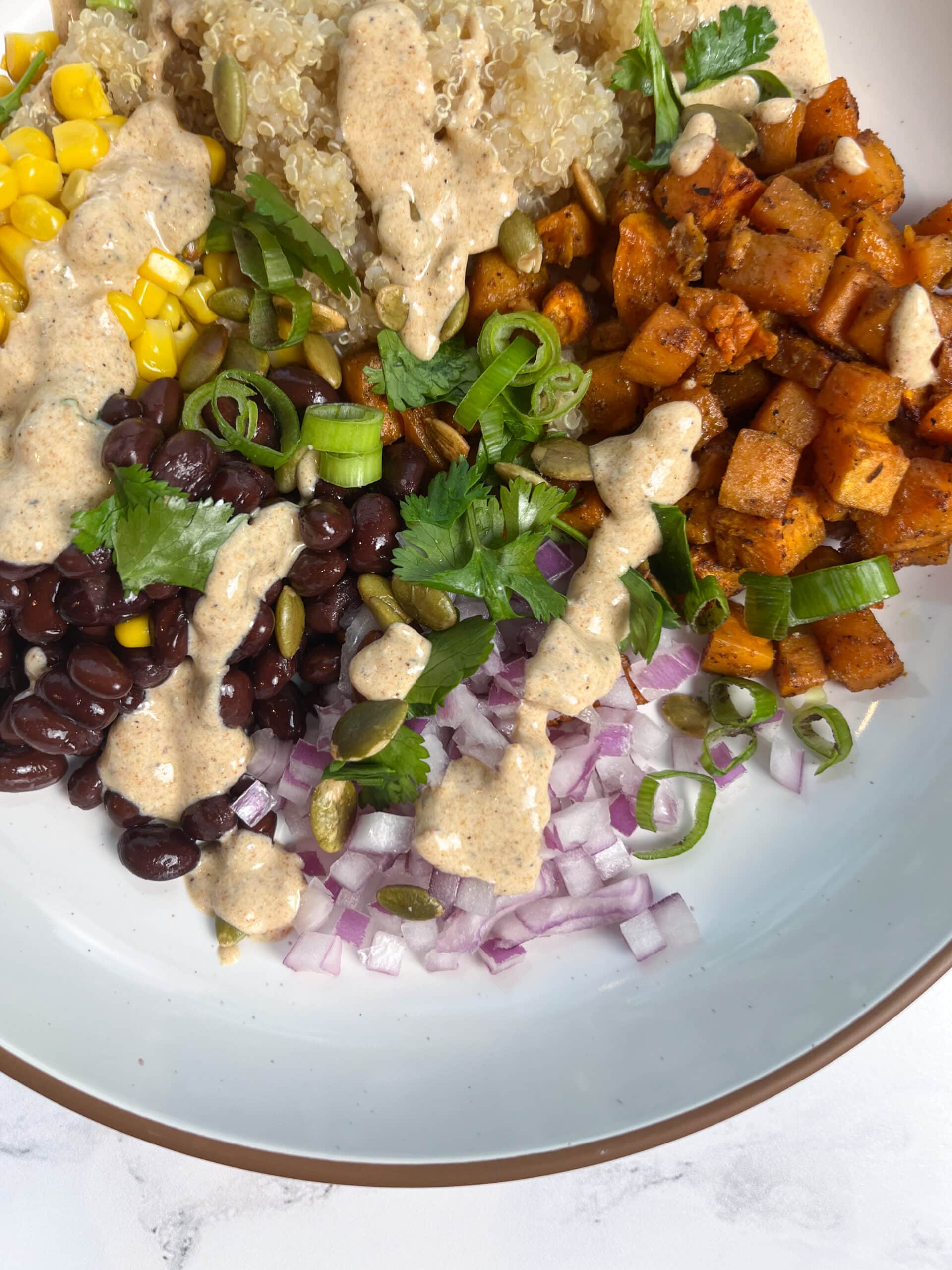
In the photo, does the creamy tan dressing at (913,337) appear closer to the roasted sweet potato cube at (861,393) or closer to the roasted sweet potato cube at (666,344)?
the roasted sweet potato cube at (861,393)

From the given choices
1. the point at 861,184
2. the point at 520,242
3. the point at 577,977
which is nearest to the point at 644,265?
the point at 520,242

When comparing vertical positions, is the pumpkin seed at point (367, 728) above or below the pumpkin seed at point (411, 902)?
above

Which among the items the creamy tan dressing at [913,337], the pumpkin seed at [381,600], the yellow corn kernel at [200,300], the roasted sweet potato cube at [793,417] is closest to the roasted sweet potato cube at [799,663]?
the roasted sweet potato cube at [793,417]

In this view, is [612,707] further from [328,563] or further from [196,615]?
[196,615]

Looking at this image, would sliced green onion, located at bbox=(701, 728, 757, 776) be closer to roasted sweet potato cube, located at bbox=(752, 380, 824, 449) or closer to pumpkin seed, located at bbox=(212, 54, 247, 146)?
roasted sweet potato cube, located at bbox=(752, 380, 824, 449)

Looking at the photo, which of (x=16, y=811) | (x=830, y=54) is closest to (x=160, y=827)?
(x=16, y=811)
